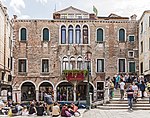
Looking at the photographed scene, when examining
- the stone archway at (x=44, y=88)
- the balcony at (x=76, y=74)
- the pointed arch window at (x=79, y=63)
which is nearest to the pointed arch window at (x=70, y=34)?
the pointed arch window at (x=79, y=63)

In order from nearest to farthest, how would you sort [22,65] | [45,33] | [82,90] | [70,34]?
[22,65], [45,33], [70,34], [82,90]

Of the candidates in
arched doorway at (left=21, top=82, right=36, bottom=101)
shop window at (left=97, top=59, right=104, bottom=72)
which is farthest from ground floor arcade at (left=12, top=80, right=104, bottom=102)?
shop window at (left=97, top=59, right=104, bottom=72)

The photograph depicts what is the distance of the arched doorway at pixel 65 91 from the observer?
133ft

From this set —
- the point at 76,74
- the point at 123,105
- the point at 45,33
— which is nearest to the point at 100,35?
the point at 76,74

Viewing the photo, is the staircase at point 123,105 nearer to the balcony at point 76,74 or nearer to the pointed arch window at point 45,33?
the balcony at point 76,74

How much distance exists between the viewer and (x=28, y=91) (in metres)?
40.2

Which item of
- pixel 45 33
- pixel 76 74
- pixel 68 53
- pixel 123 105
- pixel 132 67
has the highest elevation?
pixel 45 33

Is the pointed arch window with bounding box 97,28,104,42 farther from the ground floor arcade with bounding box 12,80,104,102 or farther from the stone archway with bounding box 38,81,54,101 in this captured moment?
the stone archway with bounding box 38,81,54,101

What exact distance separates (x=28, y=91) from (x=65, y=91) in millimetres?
3783

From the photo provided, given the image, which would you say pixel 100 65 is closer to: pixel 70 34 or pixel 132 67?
pixel 132 67

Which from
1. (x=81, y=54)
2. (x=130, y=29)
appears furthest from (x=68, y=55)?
(x=130, y=29)

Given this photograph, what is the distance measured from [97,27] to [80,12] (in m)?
3.68

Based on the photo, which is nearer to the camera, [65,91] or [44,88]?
[44,88]

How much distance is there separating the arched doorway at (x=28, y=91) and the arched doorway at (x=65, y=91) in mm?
2548
